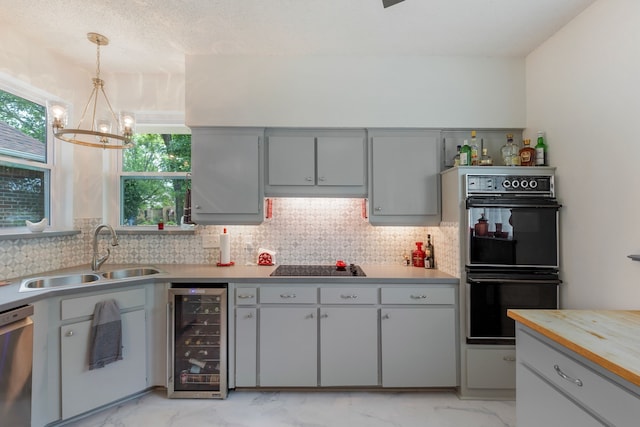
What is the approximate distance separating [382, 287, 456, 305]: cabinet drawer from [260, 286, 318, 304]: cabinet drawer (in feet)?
1.85

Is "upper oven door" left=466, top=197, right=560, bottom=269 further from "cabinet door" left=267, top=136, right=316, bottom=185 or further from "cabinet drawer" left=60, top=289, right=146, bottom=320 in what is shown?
"cabinet drawer" left=60, top=289, right=146, bottom=320

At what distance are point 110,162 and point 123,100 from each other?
0.62 metres

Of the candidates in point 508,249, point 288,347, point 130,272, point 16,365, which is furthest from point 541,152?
point 16,365

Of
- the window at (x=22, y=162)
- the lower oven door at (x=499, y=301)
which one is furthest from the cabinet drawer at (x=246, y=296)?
the window at (x=22, y=162)

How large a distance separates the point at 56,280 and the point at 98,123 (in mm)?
1314

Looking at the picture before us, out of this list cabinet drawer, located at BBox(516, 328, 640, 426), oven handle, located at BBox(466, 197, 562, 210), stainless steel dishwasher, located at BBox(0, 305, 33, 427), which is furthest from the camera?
oven handle, located at BBox(466, 197, 562, 210)

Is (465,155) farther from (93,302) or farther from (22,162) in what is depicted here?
(22,162)

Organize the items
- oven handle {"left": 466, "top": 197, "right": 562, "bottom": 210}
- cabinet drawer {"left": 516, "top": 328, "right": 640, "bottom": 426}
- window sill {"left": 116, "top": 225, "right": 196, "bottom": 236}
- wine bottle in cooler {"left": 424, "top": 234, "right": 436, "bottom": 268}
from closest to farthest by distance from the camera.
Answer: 1. cabinet drawer {"left": 516, "top": 328, "right": 640, "bottom": 426}
2. oven handle {"left": 466, "top": 197, "right": 562, "bottom": 210}
3. wine bottle in cooler {"left": 424, "top": 234, "right": 436, "bottom": 268}
4. window sill {"left": 116, "top": 225, "right": 196, "bottom": 236}

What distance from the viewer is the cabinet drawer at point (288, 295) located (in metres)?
2.28

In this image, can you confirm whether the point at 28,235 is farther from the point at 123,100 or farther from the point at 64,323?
the point at 123,100

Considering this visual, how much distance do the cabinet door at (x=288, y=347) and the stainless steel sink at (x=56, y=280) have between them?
142 cm

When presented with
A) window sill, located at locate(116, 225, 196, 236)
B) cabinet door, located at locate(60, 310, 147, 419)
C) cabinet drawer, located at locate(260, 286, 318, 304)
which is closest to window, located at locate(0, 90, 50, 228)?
window sill, located at locate(116, 225, 196, 236)

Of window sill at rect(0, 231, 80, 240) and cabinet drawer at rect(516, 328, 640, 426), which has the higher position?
window sill at rect(0, 231, 80, 240)

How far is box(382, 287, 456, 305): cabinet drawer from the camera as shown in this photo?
89.5 inches
